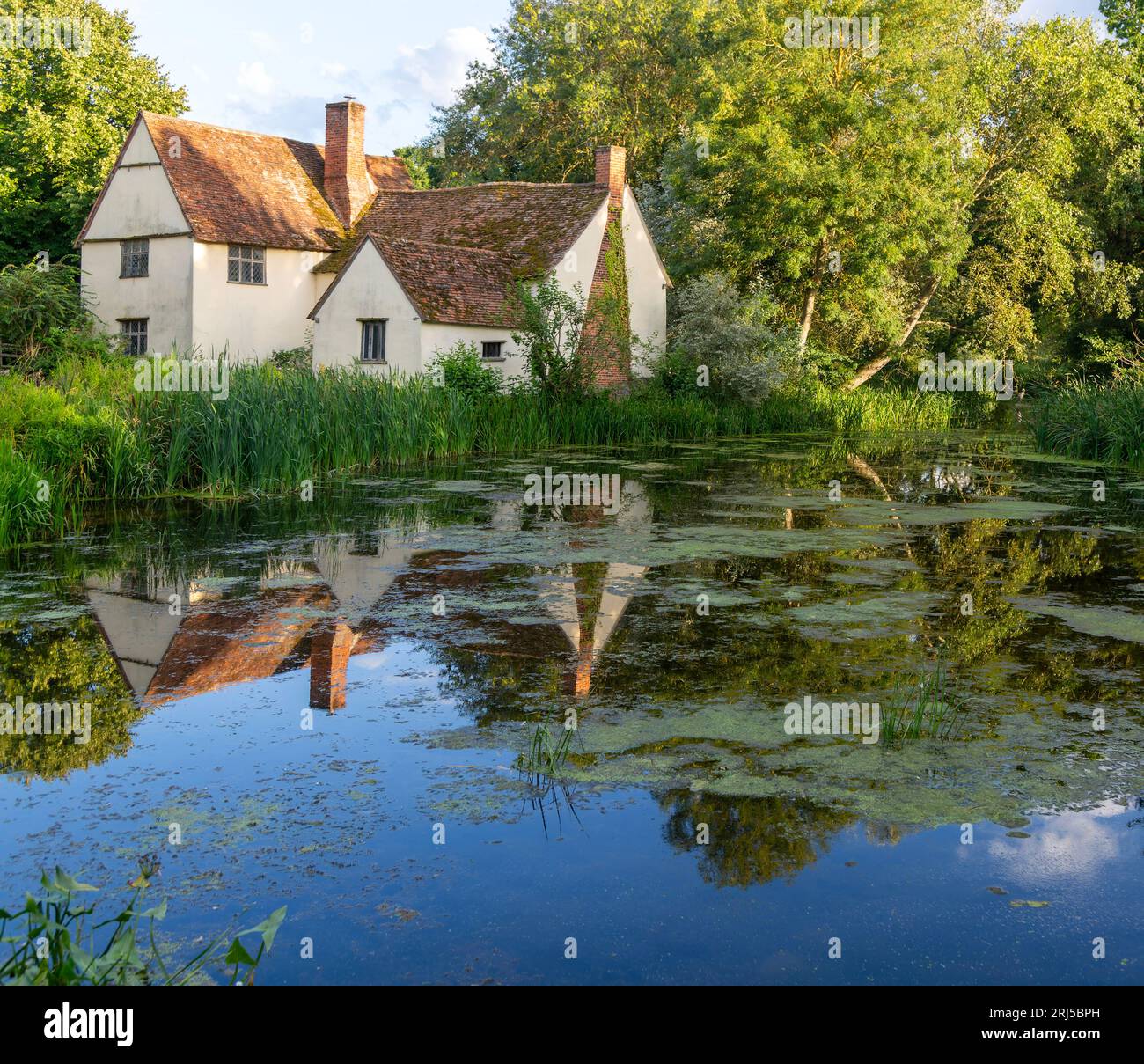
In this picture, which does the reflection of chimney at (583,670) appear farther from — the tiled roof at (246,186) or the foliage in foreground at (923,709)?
the tiled roof at (246,186)

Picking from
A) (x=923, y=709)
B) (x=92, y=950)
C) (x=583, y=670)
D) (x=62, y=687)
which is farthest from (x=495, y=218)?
(x=92, y=950)

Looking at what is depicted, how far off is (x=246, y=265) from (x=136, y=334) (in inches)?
158

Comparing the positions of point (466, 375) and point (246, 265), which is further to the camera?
point (246, 265)

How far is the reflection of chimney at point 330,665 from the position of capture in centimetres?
759

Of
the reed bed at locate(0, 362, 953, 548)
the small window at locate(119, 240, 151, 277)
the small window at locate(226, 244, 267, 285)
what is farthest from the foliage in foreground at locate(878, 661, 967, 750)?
the small window at locate(119, 240, 151, 277)

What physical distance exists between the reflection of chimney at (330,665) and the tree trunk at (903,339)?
33.2 metres

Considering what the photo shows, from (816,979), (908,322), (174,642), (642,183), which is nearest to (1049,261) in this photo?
(908,322)

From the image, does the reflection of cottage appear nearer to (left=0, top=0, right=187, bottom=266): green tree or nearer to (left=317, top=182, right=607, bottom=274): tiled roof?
(left=317, top=182, right=607, bottom=274): tiled roof

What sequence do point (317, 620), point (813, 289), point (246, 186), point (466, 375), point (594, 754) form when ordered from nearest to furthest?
point (594, 754)
point (317, 620)
point (466, 375)
point (246, 186)
point (813, 289)

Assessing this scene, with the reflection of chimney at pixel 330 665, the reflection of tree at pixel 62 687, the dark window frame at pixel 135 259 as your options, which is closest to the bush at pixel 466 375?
the dark window frame at pixel 135 259

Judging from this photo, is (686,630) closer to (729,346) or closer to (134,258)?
(729,346)

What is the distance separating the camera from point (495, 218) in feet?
124

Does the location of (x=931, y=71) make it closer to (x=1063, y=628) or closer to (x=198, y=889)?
(x=1063, y=628)

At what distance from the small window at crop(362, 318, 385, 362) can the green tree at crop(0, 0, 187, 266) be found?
15683 mm
